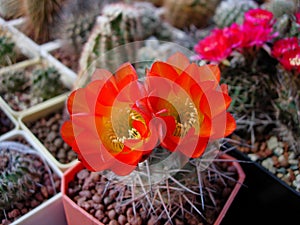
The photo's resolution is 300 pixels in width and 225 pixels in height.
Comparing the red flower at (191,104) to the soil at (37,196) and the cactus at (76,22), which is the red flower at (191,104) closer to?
the soil at (37,196)

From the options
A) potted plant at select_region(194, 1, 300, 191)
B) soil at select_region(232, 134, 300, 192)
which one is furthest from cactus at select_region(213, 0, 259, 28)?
soil at select_region(232, 134, 300, 192)

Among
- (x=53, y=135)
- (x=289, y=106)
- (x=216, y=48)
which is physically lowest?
(x=53, y=135)

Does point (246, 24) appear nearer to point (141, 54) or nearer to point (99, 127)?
point (141, 54)

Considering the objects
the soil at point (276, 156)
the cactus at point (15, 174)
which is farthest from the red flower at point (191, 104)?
the cactus at point (15, 174)

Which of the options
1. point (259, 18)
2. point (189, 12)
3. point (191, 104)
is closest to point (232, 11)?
point (189, 12)

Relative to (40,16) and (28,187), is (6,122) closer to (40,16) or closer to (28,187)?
(28,187)

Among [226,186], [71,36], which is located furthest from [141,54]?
[226,186]

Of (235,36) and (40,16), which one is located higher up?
(235,36)
